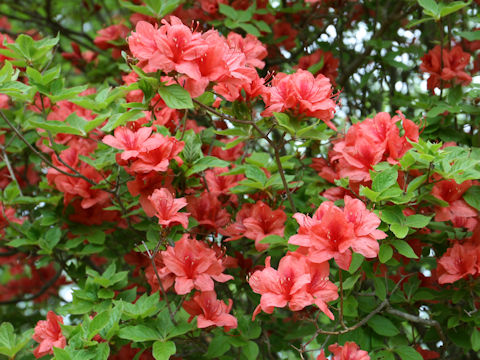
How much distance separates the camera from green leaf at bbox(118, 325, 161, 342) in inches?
53.7

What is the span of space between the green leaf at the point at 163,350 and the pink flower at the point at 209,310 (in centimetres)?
9

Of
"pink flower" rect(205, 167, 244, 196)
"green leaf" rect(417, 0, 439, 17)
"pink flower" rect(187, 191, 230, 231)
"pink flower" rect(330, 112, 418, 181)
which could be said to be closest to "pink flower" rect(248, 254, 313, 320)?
"pink flower" rect(330, 112, 418, 181)

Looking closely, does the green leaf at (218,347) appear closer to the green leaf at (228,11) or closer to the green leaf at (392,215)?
the green leaf at (392,215)

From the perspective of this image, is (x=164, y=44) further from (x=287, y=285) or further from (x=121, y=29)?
(x=121, y=29)

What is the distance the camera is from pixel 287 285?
1.24 m

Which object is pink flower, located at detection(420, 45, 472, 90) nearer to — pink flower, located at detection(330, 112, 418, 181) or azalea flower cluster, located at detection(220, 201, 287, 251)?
pink flower, located at detection(330, 112, 418, 181)

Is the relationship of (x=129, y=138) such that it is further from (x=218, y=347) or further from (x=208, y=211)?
(x=218, y=347)

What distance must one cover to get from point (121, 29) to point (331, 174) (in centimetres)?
120

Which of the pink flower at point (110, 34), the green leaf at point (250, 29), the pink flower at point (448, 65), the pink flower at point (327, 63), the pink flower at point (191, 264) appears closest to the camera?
Result: the pink flower at point (191, 264)

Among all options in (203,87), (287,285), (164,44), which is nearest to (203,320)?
(287,285)

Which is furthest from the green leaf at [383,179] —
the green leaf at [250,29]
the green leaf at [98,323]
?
the green leaf at [250,29]

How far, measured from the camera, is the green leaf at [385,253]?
4.46 ft

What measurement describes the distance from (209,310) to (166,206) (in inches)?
11.7

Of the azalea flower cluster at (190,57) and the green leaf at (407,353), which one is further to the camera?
the green leaf at (407,353)
